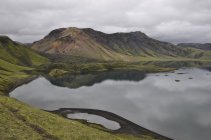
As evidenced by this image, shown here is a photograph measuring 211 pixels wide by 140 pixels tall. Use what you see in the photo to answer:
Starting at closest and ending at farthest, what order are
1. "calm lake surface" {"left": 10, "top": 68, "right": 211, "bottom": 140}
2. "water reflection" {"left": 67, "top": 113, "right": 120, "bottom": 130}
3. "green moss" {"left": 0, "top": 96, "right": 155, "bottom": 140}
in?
"green moss" {"left": 0, "top": 96, "right": 155, "bottom": 140}
"calm lake surface" {"left": 10, "top": 68, "right": 211, "bottom": 140}
"water reflection" {"left": 67, "top": 113, "right": 120, "bottom": 130}

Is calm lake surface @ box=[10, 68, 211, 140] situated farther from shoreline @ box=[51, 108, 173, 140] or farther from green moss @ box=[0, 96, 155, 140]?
green moss @ box=[0, 96, 155, 140]

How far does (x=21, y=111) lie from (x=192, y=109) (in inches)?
2777

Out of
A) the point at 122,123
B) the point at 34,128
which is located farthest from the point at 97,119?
the point at 34,128

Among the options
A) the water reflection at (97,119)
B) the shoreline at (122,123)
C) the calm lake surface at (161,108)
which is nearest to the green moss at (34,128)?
the shoreline at (122,123)

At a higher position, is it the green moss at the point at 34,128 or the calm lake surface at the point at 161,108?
the green moss at the point at 34,128

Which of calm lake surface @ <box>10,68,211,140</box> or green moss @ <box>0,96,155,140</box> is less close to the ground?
green moss @ <box>0,96,155,140</box>

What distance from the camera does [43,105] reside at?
12450cm

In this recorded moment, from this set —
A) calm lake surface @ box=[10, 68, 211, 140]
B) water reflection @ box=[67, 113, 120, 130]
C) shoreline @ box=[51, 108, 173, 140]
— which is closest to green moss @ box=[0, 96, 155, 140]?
shoreline @ box=[51, 108, 173, 140]

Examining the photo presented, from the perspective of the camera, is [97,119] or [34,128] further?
[97,119]

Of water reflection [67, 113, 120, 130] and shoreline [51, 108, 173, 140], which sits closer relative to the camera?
shoreline [51, 108, 173, 140]

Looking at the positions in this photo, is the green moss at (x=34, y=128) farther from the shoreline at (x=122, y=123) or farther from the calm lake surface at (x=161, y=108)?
the calm lake surface at (x=161, y=108)

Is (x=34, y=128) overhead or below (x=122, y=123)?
overhead

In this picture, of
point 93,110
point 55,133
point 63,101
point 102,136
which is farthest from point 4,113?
point 63,101

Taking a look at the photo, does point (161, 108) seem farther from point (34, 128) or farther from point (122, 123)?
point (34, 128)
